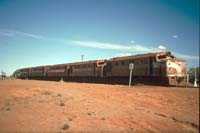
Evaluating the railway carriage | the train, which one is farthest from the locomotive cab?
the railway carriage

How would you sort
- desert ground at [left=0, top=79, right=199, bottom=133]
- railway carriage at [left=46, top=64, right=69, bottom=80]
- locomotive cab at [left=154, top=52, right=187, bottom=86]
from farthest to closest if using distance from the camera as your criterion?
railway carriage at [left=46, top=64, right=69, bottom=80] < locomotive cab at [left=154, top=52, right=187, bottom=86] < desert ground at [left=0, top=79, right=199, bottom=133]

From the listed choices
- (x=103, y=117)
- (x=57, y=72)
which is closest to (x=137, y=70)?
(x=103, y=117)

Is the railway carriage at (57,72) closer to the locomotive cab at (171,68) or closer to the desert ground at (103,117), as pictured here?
the locomotive cab at (171,68)

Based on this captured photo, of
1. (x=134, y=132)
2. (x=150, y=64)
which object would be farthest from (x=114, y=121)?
(x=150, y=64)

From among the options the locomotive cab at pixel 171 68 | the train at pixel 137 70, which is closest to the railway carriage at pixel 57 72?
the train at pixel 137 70

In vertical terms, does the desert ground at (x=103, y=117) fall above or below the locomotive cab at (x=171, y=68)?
below

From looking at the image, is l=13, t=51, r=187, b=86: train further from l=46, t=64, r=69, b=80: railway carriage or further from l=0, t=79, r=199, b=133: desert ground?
l=0, t=79, r=199, b=133: desert ground

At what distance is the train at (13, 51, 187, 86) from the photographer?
24594 millimetres

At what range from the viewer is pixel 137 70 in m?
27.9

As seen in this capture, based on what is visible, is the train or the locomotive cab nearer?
the locomotive cab

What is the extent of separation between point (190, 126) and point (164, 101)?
4.02m

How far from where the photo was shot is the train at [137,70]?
2459 centimetres

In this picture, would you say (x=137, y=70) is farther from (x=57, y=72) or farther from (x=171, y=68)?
(x=57, y=72)

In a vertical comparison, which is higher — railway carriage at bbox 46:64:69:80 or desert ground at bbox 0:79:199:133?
railway carriage at bbox 46:64:69:80
